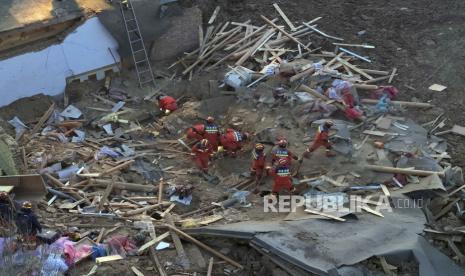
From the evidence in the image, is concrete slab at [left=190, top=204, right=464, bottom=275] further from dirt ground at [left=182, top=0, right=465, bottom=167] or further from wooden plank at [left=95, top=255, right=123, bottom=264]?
dirt ground at [left=182, top=0, right=465, bottom=167]

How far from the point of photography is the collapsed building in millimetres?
10977

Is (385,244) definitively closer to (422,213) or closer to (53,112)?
(422,213)

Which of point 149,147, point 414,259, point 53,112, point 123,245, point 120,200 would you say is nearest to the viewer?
point 414,259

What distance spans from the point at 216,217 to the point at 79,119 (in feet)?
21.0

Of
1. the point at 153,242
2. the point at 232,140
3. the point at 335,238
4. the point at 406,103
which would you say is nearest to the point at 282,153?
the point at 232,140

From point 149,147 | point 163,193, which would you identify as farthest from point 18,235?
point 149,147

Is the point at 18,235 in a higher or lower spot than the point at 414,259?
higher

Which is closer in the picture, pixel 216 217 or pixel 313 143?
pixel 216 217

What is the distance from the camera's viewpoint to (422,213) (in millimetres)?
12117

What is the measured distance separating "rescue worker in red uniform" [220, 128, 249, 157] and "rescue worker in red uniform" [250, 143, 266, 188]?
2.57 ft

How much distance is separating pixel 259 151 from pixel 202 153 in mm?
1625

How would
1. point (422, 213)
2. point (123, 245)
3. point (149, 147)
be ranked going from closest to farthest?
point (123, 245)
point (422, 213)
point (149, 147)

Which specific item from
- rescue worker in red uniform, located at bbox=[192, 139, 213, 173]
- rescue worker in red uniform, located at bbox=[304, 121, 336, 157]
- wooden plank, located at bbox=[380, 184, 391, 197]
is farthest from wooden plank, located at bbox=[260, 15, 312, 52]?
wooden plank, located at bbox=[380, 184, 391, 197]

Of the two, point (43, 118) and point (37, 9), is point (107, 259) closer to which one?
point (43, 118)
